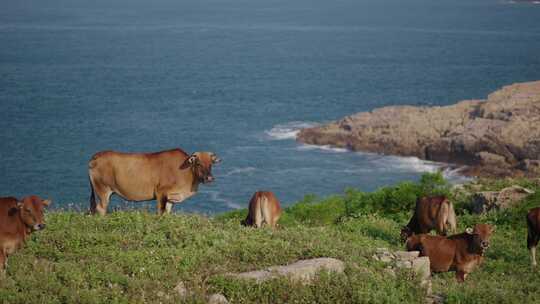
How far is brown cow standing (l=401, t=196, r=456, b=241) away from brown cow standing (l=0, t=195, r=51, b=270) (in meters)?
7.85

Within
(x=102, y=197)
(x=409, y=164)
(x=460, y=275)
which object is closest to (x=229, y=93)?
(x=409, y=164)

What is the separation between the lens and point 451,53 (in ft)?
526

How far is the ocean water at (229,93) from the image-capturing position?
7975 cm

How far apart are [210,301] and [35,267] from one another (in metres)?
3.02

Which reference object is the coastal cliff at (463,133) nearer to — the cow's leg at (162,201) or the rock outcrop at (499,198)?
the rock outcrop at (499,198)

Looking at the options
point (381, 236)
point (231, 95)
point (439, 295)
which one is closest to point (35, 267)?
point (439, 295)

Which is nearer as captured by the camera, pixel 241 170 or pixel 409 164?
pixel 241 170

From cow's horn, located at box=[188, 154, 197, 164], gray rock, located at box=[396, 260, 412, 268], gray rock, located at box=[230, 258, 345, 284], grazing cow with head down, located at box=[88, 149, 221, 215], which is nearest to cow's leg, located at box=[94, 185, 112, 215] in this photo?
grazing cow with head down, located at box=[88, 149, 221, 215]

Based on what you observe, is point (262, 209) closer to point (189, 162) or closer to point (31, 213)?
point (189, 162)

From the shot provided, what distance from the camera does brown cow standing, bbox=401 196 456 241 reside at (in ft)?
57.7

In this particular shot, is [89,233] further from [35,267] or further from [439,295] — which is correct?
[439,295]

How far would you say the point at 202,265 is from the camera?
1438cm

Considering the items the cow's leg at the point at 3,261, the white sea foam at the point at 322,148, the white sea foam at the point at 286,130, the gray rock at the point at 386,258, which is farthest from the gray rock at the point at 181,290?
the white sea foam at the point at 286,130

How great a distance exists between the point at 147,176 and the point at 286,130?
262 feet
